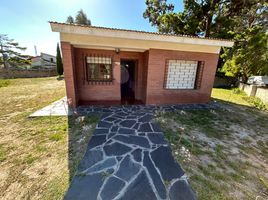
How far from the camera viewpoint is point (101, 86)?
263 inches

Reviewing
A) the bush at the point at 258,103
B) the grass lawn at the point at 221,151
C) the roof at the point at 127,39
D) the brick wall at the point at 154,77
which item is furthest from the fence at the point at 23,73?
the bush at the point at 258,103

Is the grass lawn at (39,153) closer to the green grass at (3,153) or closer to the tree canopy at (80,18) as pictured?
the green grass at (3,153)

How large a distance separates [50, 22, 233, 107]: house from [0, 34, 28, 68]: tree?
27.5m

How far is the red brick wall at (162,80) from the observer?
20.2ft

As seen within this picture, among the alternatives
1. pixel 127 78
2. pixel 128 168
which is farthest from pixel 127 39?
pixel 128 168

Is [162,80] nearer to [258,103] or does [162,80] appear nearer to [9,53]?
[258,103]

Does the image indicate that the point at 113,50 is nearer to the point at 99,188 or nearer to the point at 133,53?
the point at 133,53

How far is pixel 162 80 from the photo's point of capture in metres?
6.46

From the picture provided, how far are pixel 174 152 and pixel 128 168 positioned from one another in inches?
47.5

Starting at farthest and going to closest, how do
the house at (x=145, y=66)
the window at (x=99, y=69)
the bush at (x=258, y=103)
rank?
the bush at (x=258, y=103), the window at (x=99, y=69), the house at (x=145, y=66)

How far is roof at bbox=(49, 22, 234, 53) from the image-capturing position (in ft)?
15.6

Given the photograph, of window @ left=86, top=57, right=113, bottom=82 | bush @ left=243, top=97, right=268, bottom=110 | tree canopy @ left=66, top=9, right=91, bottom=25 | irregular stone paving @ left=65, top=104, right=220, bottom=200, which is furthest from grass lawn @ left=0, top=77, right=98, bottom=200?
tree canopy @ left=66, top=9, right=91, bottom=25

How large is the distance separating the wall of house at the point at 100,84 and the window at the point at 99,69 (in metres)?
0.23

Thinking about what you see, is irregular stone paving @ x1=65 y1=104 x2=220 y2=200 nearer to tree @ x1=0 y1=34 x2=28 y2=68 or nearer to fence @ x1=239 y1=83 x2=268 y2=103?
fence @ x1=239 y1=83 x2=268 y2=103
